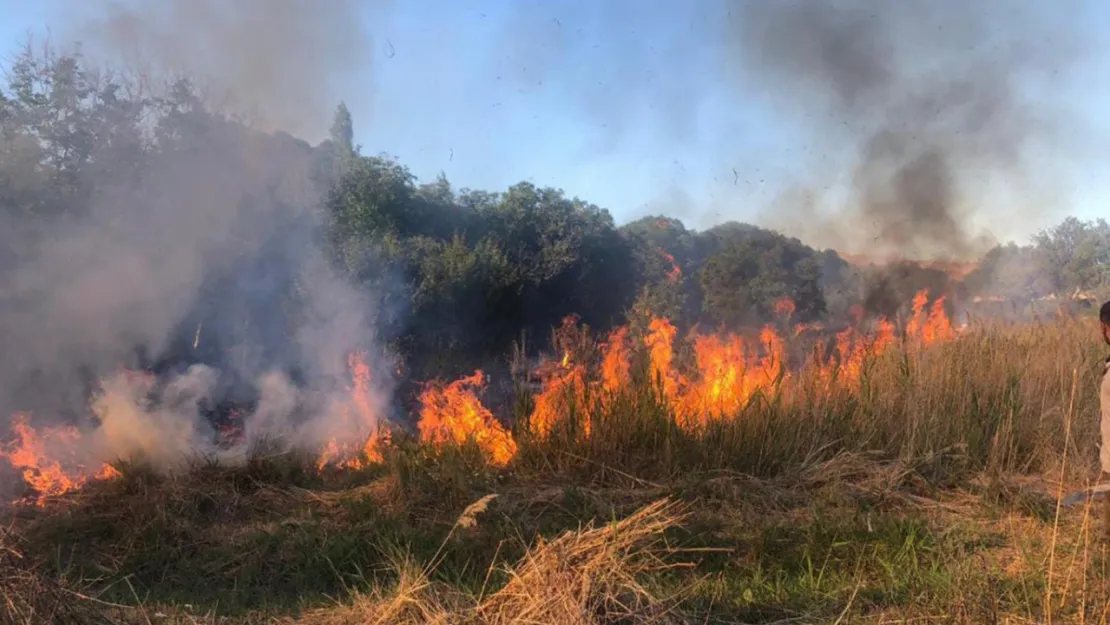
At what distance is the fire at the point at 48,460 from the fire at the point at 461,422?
2.39 meters

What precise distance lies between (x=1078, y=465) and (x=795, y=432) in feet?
7.40

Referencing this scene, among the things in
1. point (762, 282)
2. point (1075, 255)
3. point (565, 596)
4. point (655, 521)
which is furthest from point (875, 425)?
point (1075, 255)

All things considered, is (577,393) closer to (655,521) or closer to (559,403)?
(559,403)

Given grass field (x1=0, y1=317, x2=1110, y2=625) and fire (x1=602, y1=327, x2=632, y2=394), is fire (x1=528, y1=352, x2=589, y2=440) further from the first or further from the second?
fire (x1=602, y1=327, x2=632, y2=394)

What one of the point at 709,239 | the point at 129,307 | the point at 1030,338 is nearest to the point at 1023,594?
the point at 1030,338

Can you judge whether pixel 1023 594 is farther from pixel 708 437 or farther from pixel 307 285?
pixel 307 285

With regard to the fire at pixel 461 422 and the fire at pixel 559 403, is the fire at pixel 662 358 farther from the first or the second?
the fire at pixel 461 422

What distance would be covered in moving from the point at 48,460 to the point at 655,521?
16.2 feet

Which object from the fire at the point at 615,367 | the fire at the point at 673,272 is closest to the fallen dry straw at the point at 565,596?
the fire at the point at 615,367

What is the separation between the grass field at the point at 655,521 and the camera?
3055 millimetres

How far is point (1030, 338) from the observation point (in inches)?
306

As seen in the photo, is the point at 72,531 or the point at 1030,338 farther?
the point at 1030,338

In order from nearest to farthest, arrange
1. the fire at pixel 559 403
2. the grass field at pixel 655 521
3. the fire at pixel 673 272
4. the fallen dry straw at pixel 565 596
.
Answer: the fallen dry straw at pixel 565 596 < the grass field at pixel 655 521 < the fire at pixel 559 403 < the fire at pixel 673 272

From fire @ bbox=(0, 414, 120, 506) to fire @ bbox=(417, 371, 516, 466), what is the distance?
2386 mm
